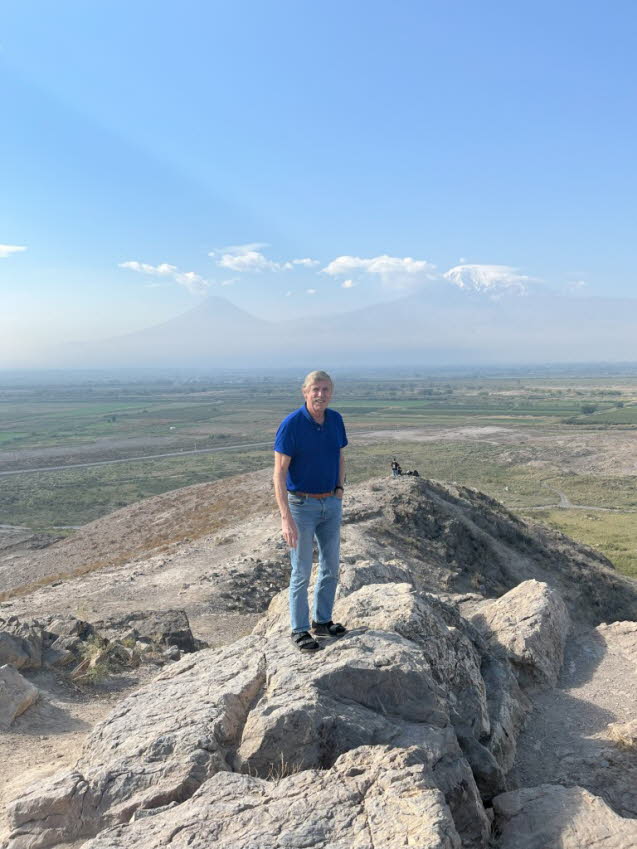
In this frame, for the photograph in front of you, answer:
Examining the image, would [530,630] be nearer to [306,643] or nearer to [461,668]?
[461,668]

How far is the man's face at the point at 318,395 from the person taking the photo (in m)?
6.43

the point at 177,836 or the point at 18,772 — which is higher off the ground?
the point at 177,836

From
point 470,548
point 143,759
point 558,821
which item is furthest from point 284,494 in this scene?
point 470,548

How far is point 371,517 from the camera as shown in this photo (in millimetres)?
23188

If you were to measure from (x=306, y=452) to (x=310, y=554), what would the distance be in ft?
3.78

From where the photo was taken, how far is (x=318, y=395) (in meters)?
6.42

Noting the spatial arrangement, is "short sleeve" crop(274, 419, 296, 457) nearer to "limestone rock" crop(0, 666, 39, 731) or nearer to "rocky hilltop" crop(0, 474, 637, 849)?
"rocky hilltop" crop(0, 474, 637, 849)

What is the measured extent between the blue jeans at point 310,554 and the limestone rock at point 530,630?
403 cm

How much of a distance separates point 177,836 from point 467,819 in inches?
96.8

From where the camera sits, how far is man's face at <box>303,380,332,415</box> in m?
6.43

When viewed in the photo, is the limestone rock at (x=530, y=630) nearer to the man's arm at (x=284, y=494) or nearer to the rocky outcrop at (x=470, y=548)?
the man's arm at (x=284, y=494)

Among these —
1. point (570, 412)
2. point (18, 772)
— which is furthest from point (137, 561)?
point (570, 412)

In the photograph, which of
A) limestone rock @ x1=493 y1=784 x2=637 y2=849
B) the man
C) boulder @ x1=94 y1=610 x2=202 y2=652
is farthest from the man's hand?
boulder @ x1=94 y1=610 x2=202 y2=652

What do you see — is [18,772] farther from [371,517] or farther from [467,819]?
[371,517]
